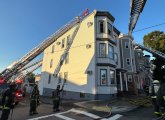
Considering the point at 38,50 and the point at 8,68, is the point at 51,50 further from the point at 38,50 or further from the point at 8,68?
the point at 8,68

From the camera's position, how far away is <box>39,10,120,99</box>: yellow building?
19.8 metres

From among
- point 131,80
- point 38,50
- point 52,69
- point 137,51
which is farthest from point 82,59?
point 137,51

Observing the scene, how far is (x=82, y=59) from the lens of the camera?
2172 cm

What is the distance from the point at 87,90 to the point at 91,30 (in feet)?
26.0

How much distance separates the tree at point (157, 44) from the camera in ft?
114

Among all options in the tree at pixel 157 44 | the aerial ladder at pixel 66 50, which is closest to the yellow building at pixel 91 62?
the aerial ladder at pixel 66 50

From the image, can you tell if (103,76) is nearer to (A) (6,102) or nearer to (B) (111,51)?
(B) (111,51)

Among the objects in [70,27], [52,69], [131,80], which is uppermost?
[70,27]

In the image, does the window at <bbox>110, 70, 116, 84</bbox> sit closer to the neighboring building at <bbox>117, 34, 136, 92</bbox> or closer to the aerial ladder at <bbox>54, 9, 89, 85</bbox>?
the neighboring building at <bbox>117, 34, 136, 92</bbox>

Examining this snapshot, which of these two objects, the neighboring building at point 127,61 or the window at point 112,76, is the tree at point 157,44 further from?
the window at point 112,76

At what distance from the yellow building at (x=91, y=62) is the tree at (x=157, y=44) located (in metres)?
14.6

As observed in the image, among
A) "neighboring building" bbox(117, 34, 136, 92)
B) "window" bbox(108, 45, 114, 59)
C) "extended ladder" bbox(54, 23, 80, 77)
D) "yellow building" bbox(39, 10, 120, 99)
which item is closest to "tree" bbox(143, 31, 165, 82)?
"neighboring building" bbox(117, 34, 136, 92)

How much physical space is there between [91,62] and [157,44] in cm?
2603

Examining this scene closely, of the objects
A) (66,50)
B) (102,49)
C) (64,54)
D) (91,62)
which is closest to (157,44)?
(102,49)
